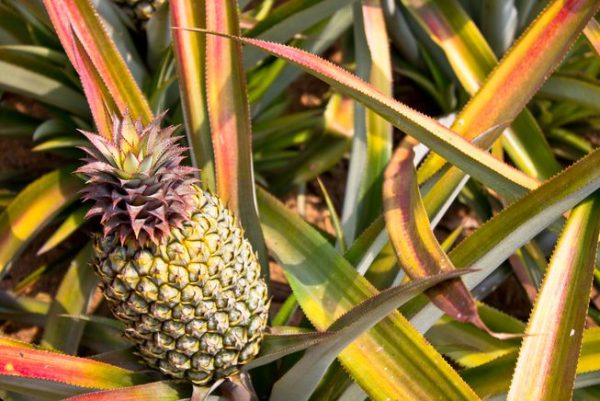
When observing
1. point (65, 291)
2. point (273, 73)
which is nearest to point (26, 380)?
point (65, 291)

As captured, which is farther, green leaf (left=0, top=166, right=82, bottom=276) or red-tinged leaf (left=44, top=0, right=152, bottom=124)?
green leaf (left=0, top=166, right=82, bottom=276)

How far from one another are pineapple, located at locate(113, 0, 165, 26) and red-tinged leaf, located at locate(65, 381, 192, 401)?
0.84 meters

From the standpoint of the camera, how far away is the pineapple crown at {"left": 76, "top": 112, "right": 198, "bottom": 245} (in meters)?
0.92

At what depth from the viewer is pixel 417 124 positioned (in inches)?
41.3

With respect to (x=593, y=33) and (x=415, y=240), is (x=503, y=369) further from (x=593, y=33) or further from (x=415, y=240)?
(x=593, y=33)

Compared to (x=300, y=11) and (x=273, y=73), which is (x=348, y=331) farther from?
(x=273, y=73)

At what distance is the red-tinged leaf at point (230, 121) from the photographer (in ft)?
3.90

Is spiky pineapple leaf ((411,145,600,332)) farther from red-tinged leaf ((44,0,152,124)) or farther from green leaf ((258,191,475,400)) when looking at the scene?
red-tinged leaf ((44,0,152,124))

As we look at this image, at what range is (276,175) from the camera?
1944mm

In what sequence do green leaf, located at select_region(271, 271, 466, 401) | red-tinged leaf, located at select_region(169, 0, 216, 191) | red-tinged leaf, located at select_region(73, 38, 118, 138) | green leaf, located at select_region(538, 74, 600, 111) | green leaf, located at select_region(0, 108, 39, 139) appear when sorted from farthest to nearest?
1. green leaf, located at select_region(0, 108, 39, 139)
2. green leaf, located at select_region(538, 74, 600, 111)
3. red-tinged leaf, located at select_region(169, 0, 216, 191)
4. red-tinged leaf, located at select_region(73, 38, 118, 138)
5. green leaf, located at select_region(271, 271, 466, 401)

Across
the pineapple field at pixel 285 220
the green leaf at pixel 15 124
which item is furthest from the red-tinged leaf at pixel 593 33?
the green leaf at pixel 15 124

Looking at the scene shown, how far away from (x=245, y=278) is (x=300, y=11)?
2.14 ft

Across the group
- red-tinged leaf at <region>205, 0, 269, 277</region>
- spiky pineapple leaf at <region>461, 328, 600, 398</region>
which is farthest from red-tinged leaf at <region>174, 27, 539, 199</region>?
spiky pineapple leaf at <region>461, 328, 600, 398</region>

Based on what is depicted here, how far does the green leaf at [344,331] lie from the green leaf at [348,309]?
0.21ft
